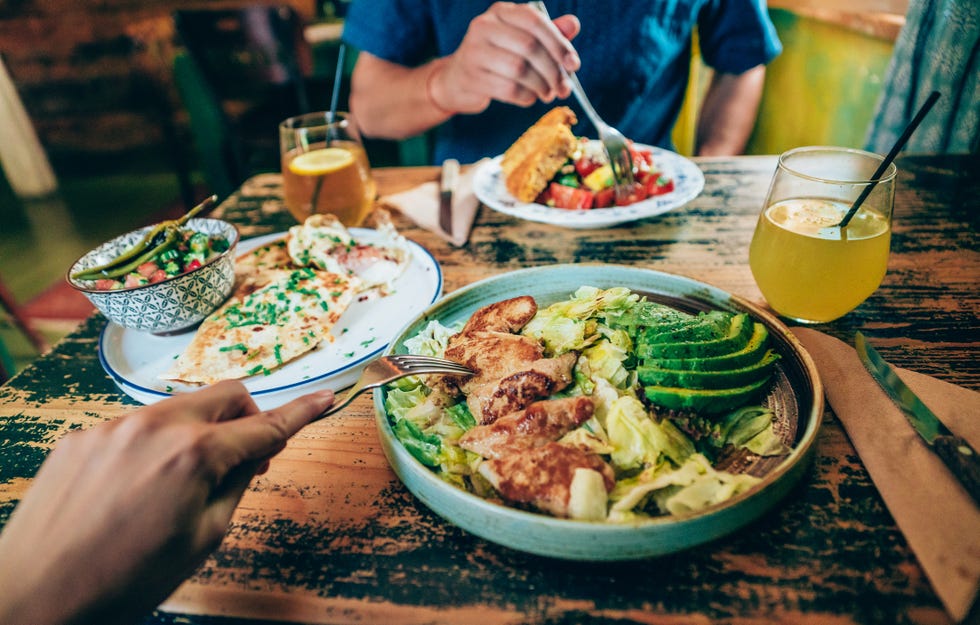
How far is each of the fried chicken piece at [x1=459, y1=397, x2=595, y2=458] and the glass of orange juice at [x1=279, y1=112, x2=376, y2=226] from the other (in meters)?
1.31

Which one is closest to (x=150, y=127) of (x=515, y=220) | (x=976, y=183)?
(x=515, y=220)

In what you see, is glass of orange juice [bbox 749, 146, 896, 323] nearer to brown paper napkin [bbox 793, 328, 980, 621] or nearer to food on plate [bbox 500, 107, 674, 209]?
brown paper napkin [bbox 793, 328, 980, 621]

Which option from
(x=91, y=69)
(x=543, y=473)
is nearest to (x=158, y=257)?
(x=543, y=473)

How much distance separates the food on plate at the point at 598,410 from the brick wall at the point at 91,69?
753 centimetres

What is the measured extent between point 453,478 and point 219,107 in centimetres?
485

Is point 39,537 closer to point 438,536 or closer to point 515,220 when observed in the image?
point 438,536

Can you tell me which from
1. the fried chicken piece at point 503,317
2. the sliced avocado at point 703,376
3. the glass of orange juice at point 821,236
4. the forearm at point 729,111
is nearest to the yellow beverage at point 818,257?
the glass of orange juice at point 821,236

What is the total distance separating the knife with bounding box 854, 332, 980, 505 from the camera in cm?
84

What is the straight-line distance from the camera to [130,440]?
694mm

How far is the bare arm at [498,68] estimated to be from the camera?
6.40ft

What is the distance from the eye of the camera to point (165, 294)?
4.43ft

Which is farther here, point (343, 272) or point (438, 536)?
point (343, 272)

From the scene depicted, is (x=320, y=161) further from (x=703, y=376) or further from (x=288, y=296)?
(x=703, y=376)

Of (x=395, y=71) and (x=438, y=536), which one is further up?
(x=395, y=71)
